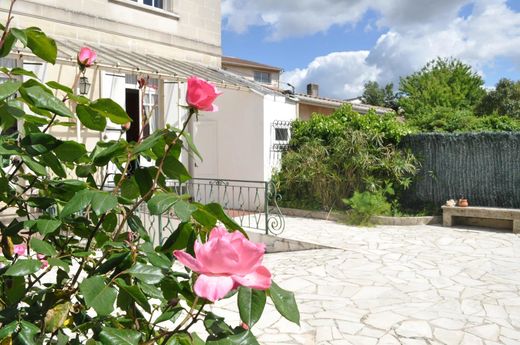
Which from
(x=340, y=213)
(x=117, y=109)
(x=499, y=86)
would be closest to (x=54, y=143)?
(x=117, y=109)

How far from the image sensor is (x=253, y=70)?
43094 mm

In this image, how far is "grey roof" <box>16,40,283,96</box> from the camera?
9470 millimetres

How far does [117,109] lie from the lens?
4.59 feet

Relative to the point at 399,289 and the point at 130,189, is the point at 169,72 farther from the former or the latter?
the point at 130,189

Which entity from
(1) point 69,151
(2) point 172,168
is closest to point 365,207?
(2) point 172,168

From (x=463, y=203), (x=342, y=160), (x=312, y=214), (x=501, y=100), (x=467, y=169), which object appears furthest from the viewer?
(x=501, y=100)

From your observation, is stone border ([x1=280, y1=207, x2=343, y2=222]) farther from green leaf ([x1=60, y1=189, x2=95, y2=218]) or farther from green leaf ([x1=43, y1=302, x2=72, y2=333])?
green leaf ([x1=60, y1=189, x2=95, y2=218])

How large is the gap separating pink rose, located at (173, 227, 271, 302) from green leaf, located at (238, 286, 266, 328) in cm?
6

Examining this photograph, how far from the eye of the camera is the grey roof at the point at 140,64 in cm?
947

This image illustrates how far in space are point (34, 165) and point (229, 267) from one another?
0.77m

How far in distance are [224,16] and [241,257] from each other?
52.3 feet

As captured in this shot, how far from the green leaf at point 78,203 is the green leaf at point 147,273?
22cm

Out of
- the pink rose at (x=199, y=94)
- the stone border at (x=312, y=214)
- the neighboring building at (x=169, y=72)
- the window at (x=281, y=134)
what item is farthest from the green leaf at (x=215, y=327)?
the window at (x=281, y=134)

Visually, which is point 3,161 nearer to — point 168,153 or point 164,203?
point 168,153
